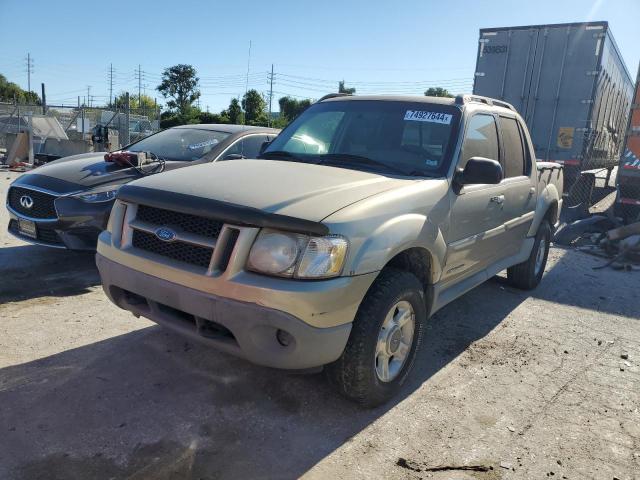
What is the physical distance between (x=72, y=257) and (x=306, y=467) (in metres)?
4.37

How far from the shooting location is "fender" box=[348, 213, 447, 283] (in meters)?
2.66

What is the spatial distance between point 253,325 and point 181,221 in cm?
74

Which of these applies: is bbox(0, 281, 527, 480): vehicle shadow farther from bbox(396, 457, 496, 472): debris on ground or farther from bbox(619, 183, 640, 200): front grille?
bbox(619, 183, 640, 200): front grille

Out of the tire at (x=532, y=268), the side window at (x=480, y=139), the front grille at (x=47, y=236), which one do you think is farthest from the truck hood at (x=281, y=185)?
the tire at (x=532, y=268)

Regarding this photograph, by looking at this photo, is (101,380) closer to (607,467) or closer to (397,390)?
(397,390)

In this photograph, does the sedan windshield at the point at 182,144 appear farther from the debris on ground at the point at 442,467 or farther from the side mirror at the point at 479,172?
the debris on ground at the point at 442,467

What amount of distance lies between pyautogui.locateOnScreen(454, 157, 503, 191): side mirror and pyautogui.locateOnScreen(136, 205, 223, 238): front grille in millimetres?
1783

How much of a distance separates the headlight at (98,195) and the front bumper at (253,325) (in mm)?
2529

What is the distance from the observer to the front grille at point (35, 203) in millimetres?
5074

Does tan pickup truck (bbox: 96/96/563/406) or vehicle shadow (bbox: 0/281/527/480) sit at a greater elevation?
tan pickup truck (bbox: 96/96/563/406)

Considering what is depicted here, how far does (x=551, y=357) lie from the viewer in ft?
13.6

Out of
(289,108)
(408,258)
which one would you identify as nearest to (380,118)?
(408,258)

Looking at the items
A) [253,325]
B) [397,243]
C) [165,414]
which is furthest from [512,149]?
[165,414]

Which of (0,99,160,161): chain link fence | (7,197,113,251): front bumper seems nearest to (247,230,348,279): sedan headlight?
(7,197,113,251): front bumper
